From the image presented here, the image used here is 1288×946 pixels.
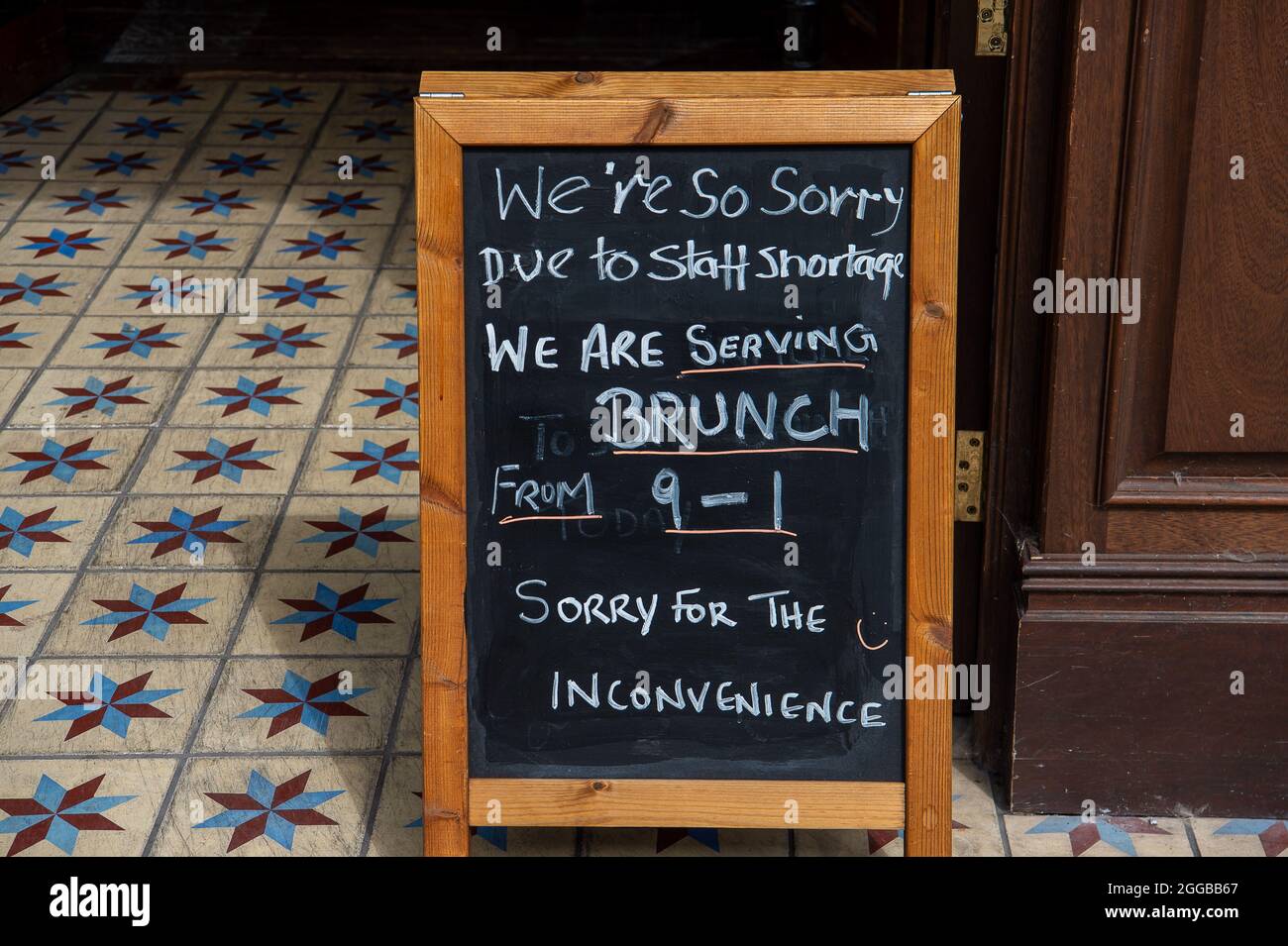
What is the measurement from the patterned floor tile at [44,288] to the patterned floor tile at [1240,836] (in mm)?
3528

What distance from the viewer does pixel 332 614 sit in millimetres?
3283

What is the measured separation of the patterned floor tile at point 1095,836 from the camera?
2.61 metres

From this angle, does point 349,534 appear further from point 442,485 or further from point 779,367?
point 779,367

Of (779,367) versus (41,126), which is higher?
(779,367)

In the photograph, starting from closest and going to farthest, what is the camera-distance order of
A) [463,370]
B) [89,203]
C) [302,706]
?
[463,370], [302,706], [89,203]

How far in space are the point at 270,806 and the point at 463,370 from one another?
969 mm

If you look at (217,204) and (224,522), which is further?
(217,204)

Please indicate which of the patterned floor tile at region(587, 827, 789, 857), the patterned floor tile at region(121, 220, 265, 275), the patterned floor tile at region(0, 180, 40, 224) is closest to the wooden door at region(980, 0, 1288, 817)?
the patterned floor tile at region(587, 827, 789, 857)

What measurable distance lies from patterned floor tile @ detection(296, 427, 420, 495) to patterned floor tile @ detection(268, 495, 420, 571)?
0.05 metres

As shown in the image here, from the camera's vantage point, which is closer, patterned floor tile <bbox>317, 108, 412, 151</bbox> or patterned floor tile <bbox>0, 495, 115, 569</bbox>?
patterned floor tile <bbox>0, 495, 115, 569</bbox>

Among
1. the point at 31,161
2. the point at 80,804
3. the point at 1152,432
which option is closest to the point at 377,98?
the point at 31,161

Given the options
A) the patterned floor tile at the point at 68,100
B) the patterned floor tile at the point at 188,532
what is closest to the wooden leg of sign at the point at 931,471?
the patterned floor tile at the point at 188,532

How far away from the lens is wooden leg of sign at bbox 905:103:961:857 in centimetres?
214

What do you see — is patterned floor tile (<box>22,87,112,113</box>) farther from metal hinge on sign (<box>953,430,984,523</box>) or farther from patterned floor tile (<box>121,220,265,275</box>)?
metal hinge on sign (<box>953,430,984,523</box>)
